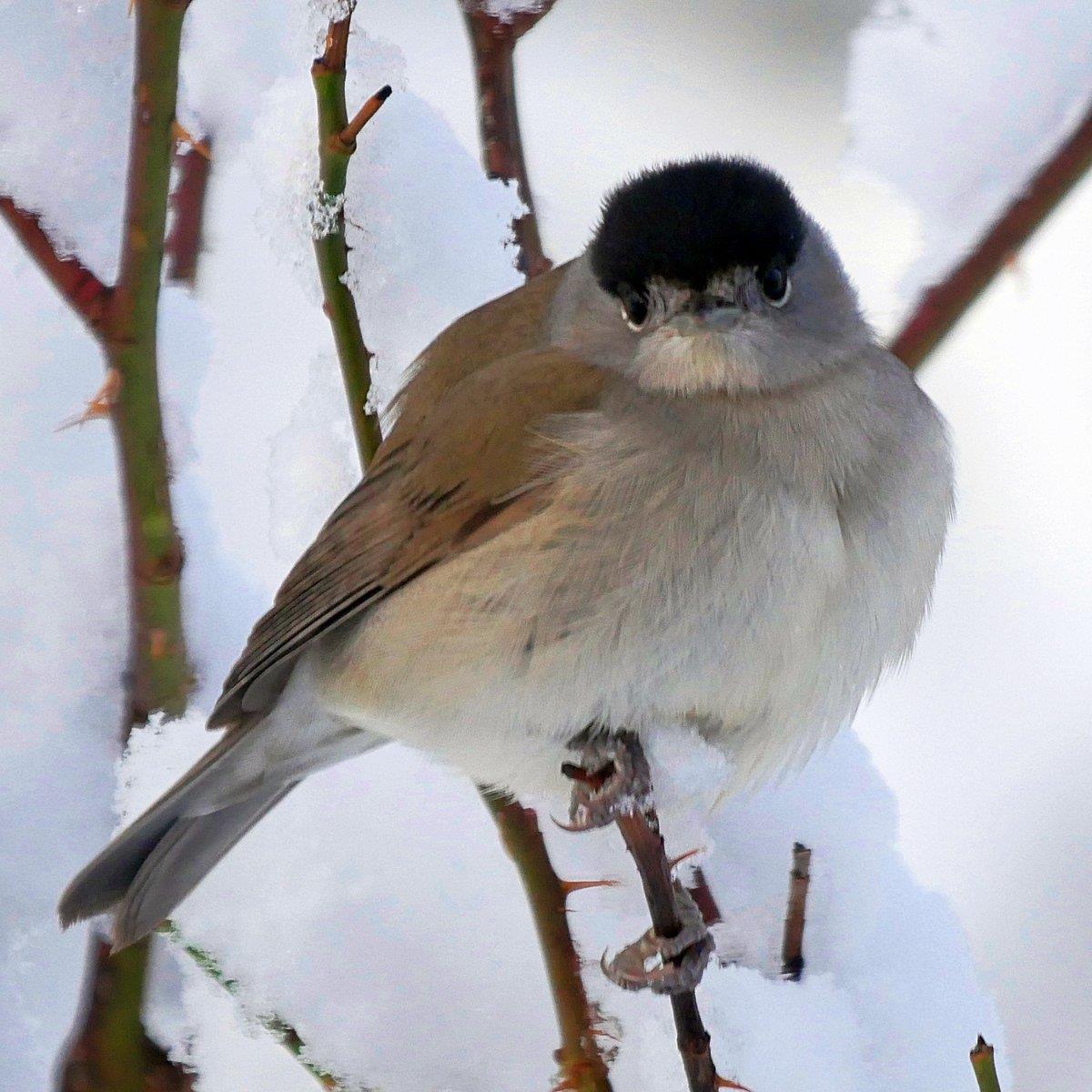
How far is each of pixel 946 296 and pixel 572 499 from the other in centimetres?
66

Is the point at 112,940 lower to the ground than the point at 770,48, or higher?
lower

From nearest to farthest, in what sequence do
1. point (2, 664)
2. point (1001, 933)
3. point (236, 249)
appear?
1. point (2, 664)
2. point (236, 249)
3. point (1001, 933)

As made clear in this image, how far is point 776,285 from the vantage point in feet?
7.89

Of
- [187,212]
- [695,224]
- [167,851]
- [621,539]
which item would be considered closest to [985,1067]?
[621,539]

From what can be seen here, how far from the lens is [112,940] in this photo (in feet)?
7.50

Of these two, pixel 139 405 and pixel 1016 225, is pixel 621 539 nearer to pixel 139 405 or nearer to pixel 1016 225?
pixel 139 405

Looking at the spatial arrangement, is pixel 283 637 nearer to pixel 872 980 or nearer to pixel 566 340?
pixel 566 340

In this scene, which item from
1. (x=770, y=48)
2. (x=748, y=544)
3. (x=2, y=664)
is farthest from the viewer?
(x=770, y=48)

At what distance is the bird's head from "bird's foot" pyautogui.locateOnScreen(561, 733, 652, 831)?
0.54 meters

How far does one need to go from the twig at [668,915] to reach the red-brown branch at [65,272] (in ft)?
3.02

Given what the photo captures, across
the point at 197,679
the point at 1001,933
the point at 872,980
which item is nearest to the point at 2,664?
the point at 197,679

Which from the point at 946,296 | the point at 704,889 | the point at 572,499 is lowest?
the point at 704,889

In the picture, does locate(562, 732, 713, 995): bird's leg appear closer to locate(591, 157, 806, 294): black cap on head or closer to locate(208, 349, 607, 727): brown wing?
locate(208, 349, 607, 727): brown wing

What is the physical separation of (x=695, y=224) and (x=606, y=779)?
2.72 feet
